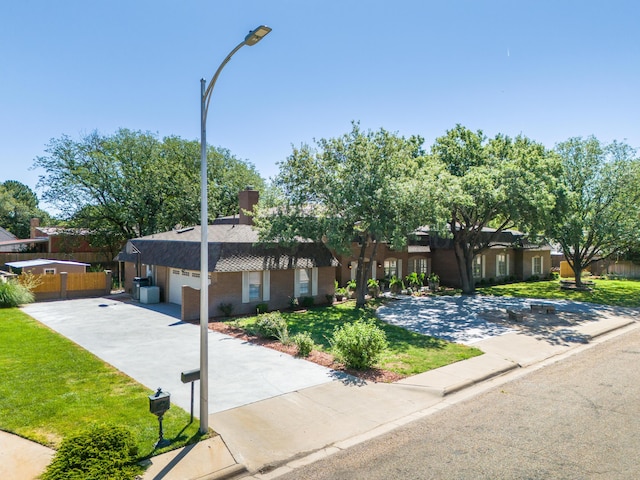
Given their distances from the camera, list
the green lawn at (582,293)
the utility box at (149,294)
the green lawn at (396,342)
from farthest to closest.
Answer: the green lawn at (582,293)
the utility box at (149,294)
the green lawn at (396,342)

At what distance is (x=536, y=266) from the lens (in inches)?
1478

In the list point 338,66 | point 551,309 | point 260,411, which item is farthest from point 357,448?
point 551,309

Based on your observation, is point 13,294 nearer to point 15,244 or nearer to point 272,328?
point 272,328

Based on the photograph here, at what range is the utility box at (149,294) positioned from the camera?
73.8 feet

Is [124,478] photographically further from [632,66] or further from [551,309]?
[551,309]

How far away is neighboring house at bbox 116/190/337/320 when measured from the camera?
1869 centimetres

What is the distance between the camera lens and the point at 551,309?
20047 mm

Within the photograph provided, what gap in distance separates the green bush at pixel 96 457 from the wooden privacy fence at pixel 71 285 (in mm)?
20714

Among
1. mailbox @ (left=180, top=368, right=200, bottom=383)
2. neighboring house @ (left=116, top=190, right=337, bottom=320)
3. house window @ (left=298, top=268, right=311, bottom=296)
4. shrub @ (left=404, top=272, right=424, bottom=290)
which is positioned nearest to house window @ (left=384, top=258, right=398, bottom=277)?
shrub @ (left=404, top=272, right=424, bottom=290)

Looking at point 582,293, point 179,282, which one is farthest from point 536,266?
point 179,282

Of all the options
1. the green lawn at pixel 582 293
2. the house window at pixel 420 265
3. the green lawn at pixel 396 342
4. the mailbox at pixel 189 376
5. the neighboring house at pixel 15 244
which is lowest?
the green lawn at pixel 582 293

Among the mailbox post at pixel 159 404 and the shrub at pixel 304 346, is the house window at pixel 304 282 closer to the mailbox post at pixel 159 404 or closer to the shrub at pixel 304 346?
the shrub at pixel 304 346

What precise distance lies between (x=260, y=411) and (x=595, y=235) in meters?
29.6

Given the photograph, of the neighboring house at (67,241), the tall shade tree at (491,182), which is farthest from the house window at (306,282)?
the neighboring house at (67,241)
